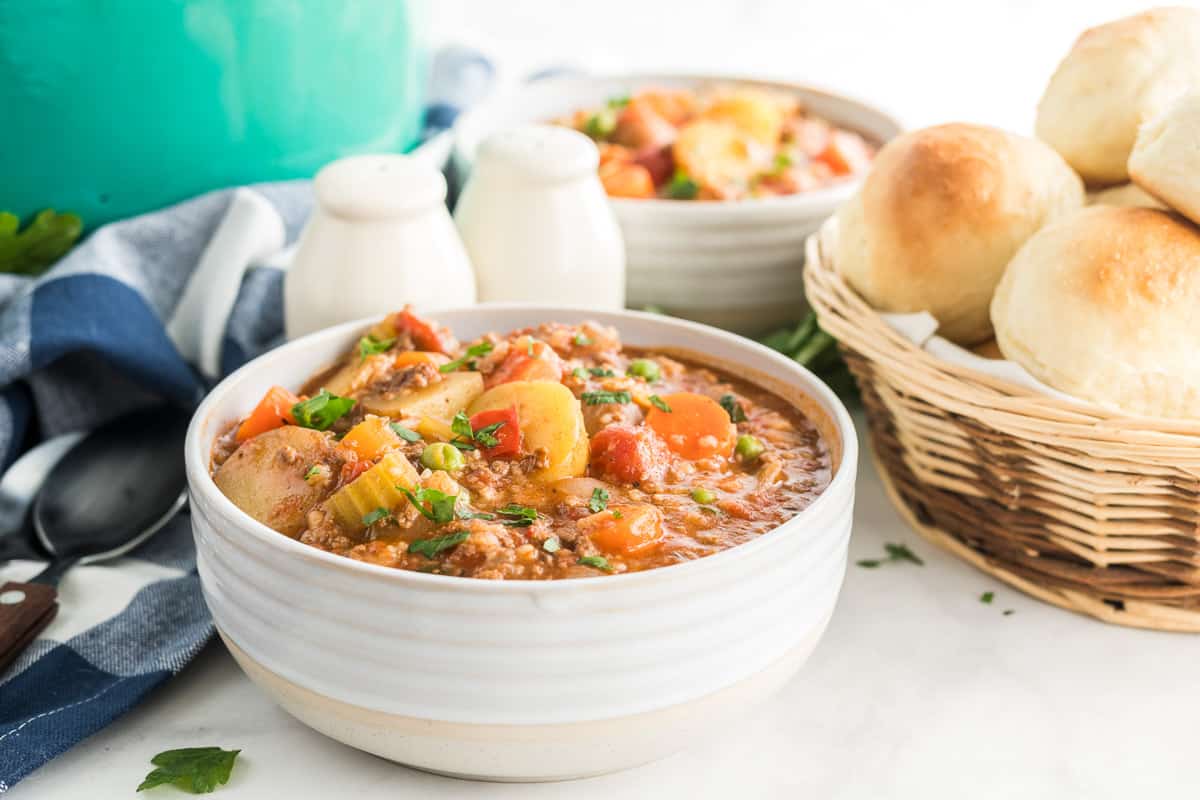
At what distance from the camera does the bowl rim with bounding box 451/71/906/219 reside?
3137mm

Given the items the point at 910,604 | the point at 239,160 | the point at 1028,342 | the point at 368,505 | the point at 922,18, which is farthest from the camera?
the point at 922,18

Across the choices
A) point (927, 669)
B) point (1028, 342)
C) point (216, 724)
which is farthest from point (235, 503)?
point (1028, 342)

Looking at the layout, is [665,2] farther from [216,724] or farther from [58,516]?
[216,724]

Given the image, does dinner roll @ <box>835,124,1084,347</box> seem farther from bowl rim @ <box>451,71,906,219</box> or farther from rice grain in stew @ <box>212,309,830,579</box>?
bowl rim @ <box>451,71,906,219</box>

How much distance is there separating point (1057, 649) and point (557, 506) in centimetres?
99

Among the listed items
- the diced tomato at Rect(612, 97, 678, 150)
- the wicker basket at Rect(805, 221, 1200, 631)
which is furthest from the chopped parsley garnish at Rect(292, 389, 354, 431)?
the diced tomato at Rect(612, 97, 678, 150)

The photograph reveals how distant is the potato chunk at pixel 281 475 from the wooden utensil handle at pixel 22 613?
0.46 metres

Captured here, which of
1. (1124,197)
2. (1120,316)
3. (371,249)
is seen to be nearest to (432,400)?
(371,249)

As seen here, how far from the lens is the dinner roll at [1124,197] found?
8.27ft

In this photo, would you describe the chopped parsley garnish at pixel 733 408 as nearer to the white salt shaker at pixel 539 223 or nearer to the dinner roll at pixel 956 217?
the dinner roll at pixel 956 217

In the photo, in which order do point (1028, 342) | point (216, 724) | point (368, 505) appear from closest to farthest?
1. point (368, 505)
2. point (216, 724)
3. point (1028, 342)

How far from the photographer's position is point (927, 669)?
7.54 feet

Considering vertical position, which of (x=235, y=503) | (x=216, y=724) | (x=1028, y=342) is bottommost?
(x=216, y=724)

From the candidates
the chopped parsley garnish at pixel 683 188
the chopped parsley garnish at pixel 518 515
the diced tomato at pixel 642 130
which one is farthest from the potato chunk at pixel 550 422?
the diced tomato at pixel 642 130
